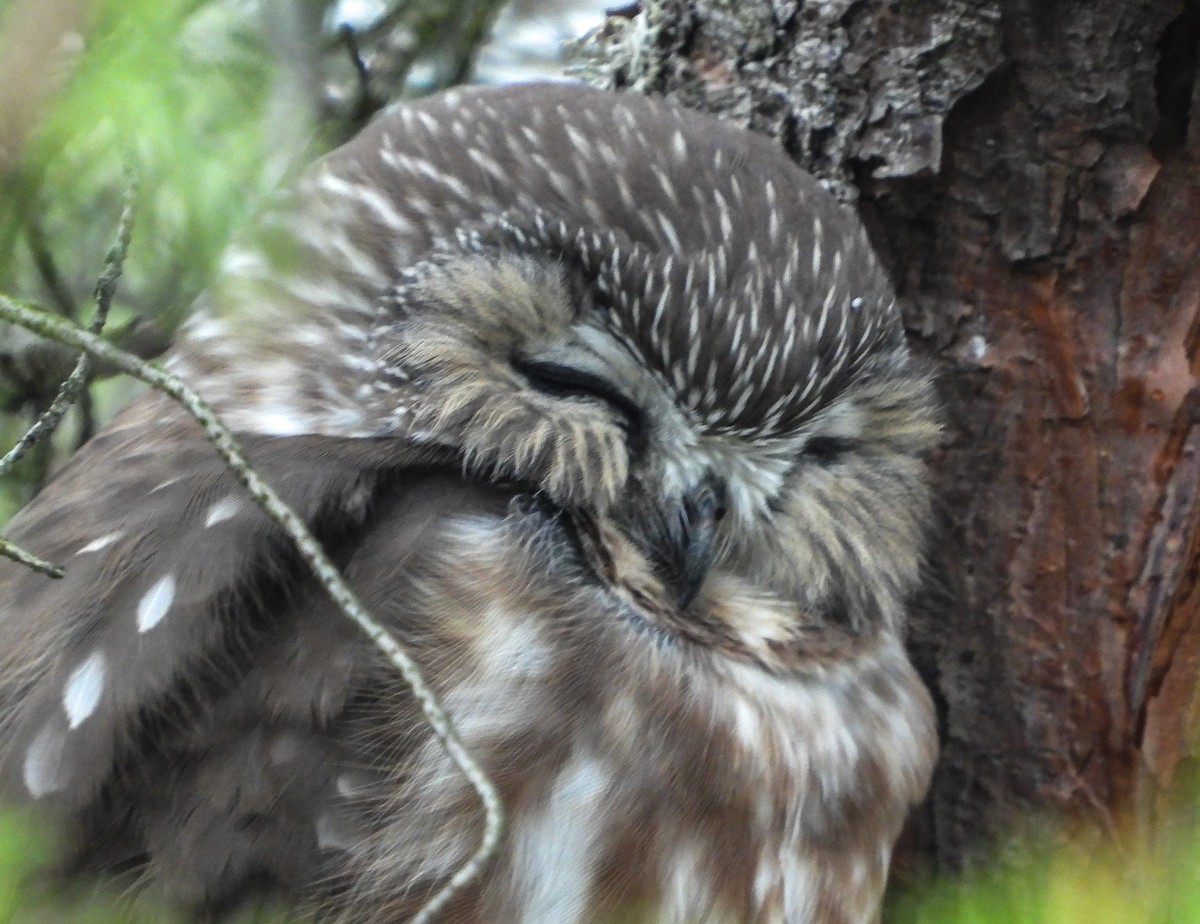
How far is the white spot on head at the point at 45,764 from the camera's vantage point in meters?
1.44

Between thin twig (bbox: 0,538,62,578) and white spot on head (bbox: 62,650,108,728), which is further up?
thin twig (bbox: 0,538,62,578)

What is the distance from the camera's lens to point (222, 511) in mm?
1550

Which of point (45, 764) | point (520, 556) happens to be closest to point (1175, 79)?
point (520, 556)

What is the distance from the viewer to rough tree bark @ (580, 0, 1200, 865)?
1843 mm

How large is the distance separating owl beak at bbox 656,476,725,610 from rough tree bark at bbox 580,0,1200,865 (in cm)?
53

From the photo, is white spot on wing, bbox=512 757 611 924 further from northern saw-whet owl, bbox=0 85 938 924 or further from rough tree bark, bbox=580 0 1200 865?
rough tree bark, bbox=580 0 1200 865

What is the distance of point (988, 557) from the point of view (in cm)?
202

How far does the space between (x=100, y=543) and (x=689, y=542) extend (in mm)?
725

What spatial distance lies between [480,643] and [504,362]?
351 millimetres

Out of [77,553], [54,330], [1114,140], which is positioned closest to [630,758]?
[77,553]

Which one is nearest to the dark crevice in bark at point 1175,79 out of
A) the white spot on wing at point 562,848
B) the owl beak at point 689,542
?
the owl beak at point 689,542

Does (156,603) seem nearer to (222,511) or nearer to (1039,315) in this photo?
(222,511)

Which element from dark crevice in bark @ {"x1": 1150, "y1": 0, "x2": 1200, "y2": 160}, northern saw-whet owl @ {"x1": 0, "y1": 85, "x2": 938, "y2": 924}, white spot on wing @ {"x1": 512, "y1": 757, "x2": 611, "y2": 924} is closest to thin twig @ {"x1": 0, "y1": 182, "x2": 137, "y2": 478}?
northern saw-whet owl @ {"x1": 0, "y1": 85, "x2": 938, "y2": 924}

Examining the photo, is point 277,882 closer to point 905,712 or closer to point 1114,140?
point 905,712
